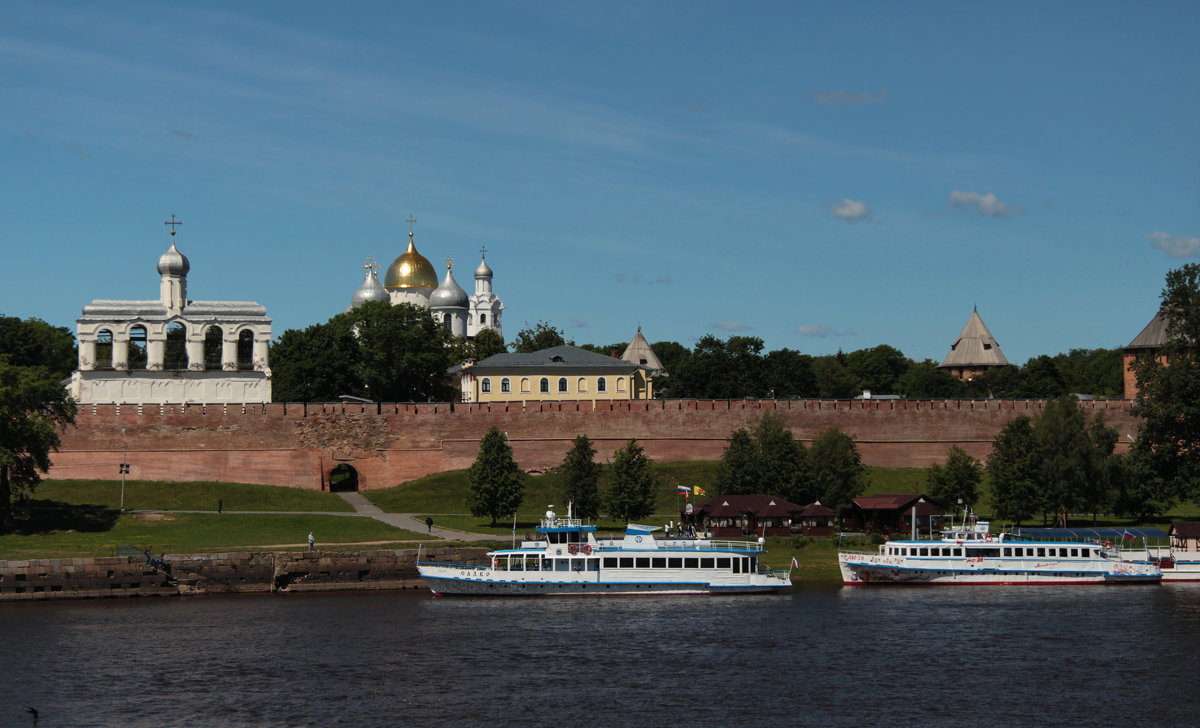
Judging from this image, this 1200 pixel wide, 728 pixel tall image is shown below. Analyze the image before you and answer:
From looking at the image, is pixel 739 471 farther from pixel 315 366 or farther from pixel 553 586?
pixel 315 366

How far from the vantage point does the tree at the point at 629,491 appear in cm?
6712

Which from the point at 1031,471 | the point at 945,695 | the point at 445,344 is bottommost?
the point at 945,695

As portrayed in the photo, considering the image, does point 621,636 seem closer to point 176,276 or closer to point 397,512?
point 397,512

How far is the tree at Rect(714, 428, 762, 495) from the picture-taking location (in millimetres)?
69562

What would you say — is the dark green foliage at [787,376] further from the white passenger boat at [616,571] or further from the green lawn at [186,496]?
the white passenger boat at [616,571]

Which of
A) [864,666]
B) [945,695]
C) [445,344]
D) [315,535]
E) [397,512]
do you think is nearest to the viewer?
[945,695]

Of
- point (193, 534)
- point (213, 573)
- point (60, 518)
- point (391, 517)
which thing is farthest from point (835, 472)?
point (60, 518)

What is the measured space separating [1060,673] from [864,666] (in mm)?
4797

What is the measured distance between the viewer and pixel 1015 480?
6738cm

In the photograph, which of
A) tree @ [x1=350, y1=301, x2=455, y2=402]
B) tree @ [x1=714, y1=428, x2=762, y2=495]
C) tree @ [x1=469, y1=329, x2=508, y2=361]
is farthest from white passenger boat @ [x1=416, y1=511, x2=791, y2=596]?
tree @ [x1=469, y1=329, x2=508, y2=361]

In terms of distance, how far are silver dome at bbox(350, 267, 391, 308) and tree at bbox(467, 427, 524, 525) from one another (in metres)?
73.7

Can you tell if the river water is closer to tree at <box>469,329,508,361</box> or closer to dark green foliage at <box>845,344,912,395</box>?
tree at <box>469,329,508,361</box>

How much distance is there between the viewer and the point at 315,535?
63.2m

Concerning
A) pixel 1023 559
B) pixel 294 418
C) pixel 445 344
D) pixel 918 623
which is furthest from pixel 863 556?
pixel 445 344
